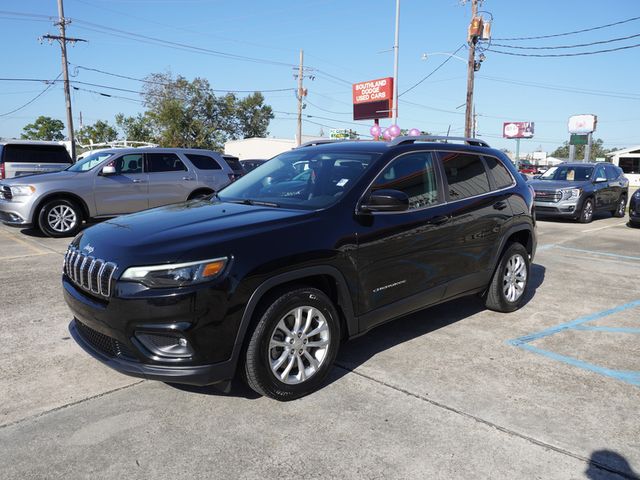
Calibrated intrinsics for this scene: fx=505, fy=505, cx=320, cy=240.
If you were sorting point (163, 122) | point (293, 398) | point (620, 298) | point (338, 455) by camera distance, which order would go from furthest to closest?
1. point (163, 122)
2. point (620, 298)
3. point (293, 398)
4. point (338, 455)

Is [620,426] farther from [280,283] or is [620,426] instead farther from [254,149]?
[254,149]

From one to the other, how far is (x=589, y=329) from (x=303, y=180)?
3.13 m

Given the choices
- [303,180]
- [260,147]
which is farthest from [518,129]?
[303,180]

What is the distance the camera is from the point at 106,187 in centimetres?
1006

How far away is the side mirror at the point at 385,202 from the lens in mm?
3557

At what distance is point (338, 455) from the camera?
2.76m

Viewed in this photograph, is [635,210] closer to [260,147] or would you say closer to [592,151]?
[260,147]

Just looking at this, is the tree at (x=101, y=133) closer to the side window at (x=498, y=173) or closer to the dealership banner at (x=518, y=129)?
the dealership banner at (x=518, y=129)

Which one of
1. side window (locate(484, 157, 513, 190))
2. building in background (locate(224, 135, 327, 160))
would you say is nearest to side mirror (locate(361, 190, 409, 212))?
side window (locate(484, 157, 513, 190))

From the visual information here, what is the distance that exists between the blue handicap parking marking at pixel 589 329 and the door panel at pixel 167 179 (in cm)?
806

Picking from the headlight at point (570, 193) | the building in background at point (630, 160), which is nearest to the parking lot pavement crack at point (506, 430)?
the headlight at point (570, 193)

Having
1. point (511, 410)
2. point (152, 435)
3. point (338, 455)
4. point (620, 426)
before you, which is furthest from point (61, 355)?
point (620, 426)

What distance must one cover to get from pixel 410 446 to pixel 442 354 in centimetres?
145

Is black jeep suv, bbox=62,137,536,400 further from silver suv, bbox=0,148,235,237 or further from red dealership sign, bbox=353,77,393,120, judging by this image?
red dealership sign, bbox=353,77,393,120
